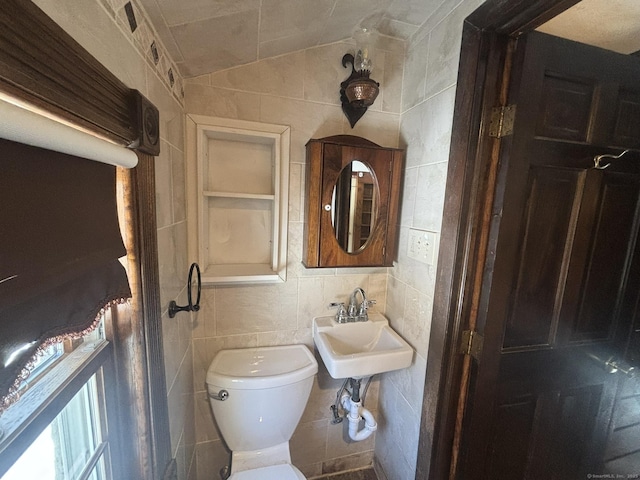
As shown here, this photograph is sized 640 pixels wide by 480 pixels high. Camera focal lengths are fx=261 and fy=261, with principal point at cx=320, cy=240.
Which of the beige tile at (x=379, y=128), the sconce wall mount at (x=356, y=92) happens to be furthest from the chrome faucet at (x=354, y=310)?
the sconce wall mount at (x=356, y=92)

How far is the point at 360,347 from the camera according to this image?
53.8 inches

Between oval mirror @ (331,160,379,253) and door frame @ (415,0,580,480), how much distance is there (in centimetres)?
35

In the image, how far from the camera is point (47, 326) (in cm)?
40

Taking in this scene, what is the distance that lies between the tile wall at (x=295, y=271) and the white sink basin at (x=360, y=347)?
4.3 inches

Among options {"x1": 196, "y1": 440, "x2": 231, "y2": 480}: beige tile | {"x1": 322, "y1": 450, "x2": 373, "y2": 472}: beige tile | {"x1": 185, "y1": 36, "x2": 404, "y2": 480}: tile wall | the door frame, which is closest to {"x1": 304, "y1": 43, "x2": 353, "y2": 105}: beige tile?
{"x1": 185, "y1": 36, "x2": 404, "y2": 480}: tile wall

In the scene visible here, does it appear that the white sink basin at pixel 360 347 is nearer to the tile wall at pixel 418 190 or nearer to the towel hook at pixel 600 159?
the tile wall at pixel 418 190

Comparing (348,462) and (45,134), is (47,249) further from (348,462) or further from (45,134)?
(348,462)

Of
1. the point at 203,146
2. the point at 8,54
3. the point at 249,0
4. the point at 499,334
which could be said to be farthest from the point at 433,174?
the point at 8,54

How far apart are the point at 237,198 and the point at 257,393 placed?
89 centimetres

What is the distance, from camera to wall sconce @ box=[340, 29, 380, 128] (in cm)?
109

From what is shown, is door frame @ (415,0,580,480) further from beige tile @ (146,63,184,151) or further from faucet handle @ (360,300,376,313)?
beige tile @ (146,63,184,151)

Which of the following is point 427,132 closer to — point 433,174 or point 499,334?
point 433,174

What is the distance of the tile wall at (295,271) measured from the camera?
115cm

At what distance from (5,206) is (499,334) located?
1.26m
